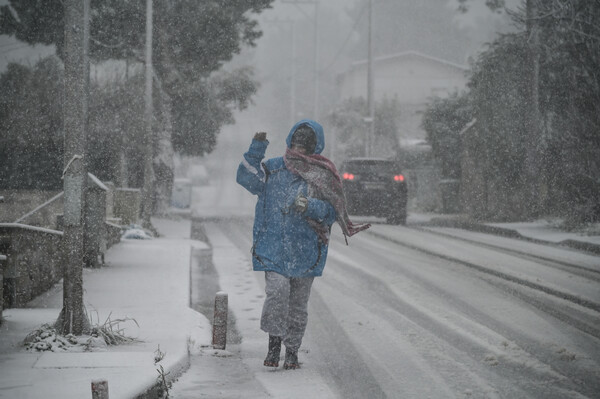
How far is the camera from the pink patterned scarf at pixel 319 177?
5980mm

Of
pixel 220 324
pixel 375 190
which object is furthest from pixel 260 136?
pixel 375 190

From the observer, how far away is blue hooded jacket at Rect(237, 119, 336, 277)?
19.3ft

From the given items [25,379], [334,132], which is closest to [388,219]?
[25,379]

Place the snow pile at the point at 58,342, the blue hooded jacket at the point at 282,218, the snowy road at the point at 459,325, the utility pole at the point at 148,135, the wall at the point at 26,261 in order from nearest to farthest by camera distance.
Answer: the snowy road at the point at 459,325 → the blue hooded jacket at the point at 282,218 → the snow pile at the point at 58,342 → the wall at the point at 26,261 → the utility pole at the point at 148,135

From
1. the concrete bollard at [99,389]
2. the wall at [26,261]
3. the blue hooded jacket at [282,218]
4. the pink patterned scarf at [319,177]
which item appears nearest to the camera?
the concrete bollard at [99,389]

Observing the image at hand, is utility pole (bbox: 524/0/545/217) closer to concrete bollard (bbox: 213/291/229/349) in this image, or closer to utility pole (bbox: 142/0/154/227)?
utility pole (bbox: 142/0/154/227)

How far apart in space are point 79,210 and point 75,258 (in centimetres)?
37

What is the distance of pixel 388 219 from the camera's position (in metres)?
22.4

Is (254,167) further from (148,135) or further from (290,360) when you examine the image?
(148,135)

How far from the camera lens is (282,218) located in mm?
5922

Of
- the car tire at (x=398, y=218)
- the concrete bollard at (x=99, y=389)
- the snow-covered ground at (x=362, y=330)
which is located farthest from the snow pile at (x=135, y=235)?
the concrete bollard at (x=99, y=389)

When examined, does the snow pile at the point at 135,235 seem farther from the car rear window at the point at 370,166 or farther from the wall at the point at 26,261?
the wall at the point at 26,261

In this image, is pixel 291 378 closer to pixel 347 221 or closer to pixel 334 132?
pixel 347 221

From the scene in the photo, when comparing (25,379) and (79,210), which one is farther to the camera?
(79,210)
